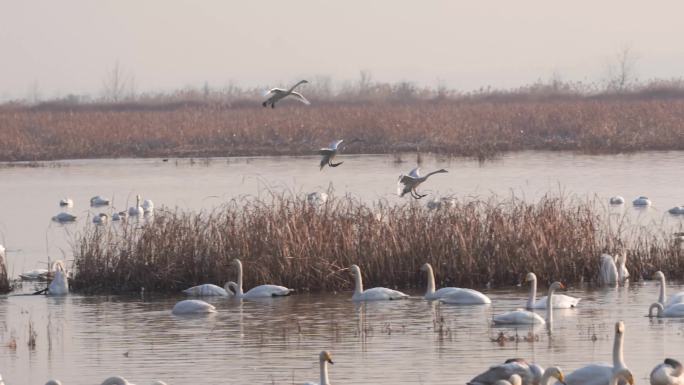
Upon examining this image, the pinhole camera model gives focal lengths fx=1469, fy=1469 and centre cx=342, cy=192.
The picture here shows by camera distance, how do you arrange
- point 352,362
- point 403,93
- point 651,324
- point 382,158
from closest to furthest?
point 352,362, point 651,324, point 382,158, point 403,93

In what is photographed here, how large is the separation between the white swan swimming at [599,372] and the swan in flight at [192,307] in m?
5.64

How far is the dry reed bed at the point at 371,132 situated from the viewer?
1713 inches

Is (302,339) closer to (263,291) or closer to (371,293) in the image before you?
(371,293)

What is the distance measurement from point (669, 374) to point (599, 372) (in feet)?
1.77

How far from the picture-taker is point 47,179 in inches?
1480

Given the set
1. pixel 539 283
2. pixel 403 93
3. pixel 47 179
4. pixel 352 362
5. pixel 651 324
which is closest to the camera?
pixel 352 362

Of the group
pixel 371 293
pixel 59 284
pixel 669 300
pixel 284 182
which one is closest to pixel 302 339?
pixel 371 293

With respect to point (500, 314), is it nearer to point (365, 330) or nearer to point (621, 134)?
point (365, 330)

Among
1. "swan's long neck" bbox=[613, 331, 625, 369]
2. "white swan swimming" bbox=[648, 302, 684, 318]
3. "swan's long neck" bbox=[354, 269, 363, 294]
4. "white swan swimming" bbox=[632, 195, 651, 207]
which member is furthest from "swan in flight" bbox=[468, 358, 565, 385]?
"white swan swimming" bbox=[632, 195, 651, 207]

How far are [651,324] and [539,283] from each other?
2.91 metres

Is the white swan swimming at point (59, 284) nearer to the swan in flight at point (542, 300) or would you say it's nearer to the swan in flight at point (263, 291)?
the swan in flight at point (263, 291)

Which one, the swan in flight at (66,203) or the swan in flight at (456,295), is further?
the swan in flight at (66,203)

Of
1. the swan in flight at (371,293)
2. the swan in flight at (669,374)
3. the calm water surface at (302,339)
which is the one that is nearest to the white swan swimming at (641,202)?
the calm water surface at (302,339)

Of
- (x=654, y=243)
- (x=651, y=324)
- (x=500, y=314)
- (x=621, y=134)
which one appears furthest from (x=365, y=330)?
(x=621, y=134)
